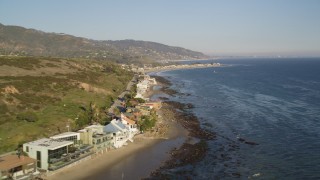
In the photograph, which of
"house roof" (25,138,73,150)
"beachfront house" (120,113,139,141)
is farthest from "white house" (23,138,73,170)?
"beachfront house" (120,113,139,141)

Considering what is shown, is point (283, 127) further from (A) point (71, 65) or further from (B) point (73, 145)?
(A) point (71, 65)

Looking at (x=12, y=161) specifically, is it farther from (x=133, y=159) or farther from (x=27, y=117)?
(x=27, y=117)

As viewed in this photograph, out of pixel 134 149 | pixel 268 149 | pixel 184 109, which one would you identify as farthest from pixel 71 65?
pixel 268 149

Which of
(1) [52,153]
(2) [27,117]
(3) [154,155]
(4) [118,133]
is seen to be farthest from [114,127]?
(2) [27,117]

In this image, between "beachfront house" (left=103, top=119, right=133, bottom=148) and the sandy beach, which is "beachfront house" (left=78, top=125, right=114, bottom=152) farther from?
the sandy beach

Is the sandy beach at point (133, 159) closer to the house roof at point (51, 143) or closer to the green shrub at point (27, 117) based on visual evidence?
the house roof at point (51, 143)
